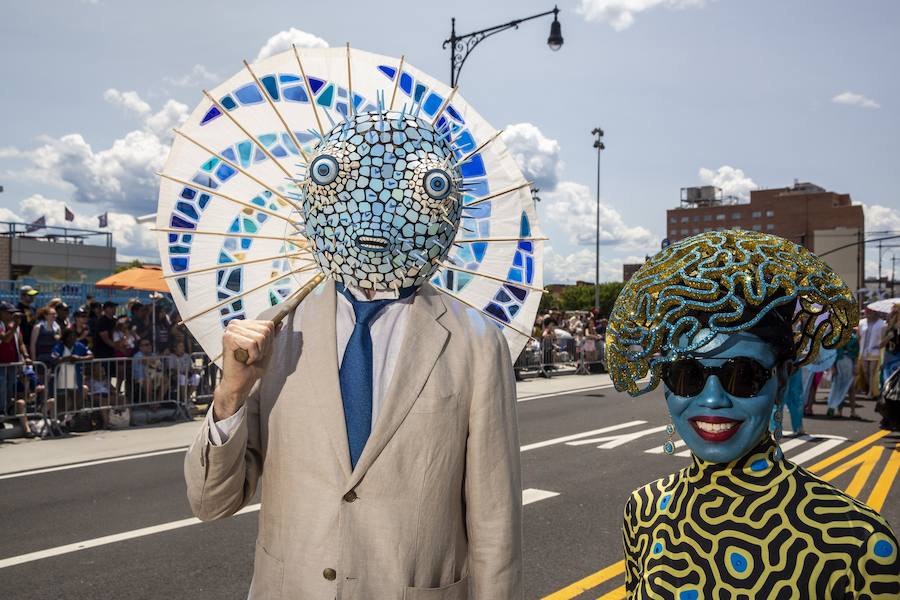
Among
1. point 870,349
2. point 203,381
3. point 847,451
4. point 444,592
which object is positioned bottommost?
point 847,451

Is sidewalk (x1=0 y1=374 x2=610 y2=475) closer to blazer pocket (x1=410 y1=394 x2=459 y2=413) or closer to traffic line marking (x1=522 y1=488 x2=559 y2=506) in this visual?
traffic line marking (x1=522 y1=488 x2=559 y2=506)

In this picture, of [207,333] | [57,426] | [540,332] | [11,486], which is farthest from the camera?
[540,332]

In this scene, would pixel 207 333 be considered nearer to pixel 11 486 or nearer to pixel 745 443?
pixel 745 443

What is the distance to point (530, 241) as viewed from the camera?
8.73ft

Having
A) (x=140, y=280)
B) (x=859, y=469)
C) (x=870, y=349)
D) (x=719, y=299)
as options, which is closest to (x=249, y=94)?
(x=719, y=299)

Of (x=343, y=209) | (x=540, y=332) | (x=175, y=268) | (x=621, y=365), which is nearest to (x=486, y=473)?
(x=621, y=365)

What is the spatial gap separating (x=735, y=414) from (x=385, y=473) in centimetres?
91

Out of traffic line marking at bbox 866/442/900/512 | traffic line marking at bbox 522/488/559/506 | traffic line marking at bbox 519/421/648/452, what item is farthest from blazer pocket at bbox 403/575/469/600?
traffic line marking at bbox 519/421/648/452

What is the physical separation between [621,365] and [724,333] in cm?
29

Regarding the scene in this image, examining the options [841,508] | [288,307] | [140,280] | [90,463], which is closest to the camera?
[841,508]

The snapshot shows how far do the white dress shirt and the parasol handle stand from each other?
3.9 inches

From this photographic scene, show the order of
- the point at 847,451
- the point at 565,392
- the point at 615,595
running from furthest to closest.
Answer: the point at 565,392, the point at 847,451, the point at 615,595

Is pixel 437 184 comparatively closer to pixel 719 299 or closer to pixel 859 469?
pixel 719 299

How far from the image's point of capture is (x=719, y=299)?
6.23 feet
